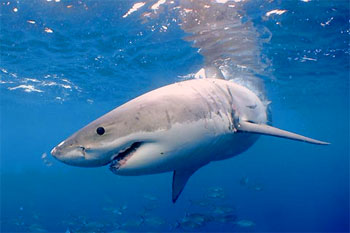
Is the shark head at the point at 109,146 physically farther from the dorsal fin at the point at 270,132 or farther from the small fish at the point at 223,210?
the small fish at the point at 223,210

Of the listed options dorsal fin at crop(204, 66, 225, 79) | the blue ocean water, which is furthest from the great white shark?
dorsal fin at crop(204, 66, 225, 79)

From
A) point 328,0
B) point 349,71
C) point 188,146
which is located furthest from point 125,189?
point 188,146

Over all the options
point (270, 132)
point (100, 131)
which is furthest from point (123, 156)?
point (270, 132)

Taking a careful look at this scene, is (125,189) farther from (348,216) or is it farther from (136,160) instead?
(136,160)

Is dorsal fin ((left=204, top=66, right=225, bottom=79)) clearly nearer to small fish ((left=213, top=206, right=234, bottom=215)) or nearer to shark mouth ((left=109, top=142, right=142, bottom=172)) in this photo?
small fish ((left=213, top=206, right=234, bottom=215))

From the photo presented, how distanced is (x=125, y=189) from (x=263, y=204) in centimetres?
2093

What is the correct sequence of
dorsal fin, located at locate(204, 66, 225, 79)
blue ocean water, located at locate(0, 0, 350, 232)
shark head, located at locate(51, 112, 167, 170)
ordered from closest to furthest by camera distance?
1. shark head, located at locate(51, 112, 167, 170)
2. blue ocean water, located at locate(0, 0, 350, 232)
3. dorsal fin, located at locate(204, 66, 225, 79)

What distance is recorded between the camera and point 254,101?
16.2ft

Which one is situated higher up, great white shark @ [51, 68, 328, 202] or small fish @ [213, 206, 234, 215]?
small fish @ [213, 206, 234, 215]

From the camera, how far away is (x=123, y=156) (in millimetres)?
2549

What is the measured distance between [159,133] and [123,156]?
40 centimetres

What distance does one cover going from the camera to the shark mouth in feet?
8.20

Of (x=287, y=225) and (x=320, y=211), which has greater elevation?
(x=320, y=211)

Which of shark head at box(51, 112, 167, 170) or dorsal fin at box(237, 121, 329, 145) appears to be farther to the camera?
dorsal fin at box(237, 121, 329, 145)
